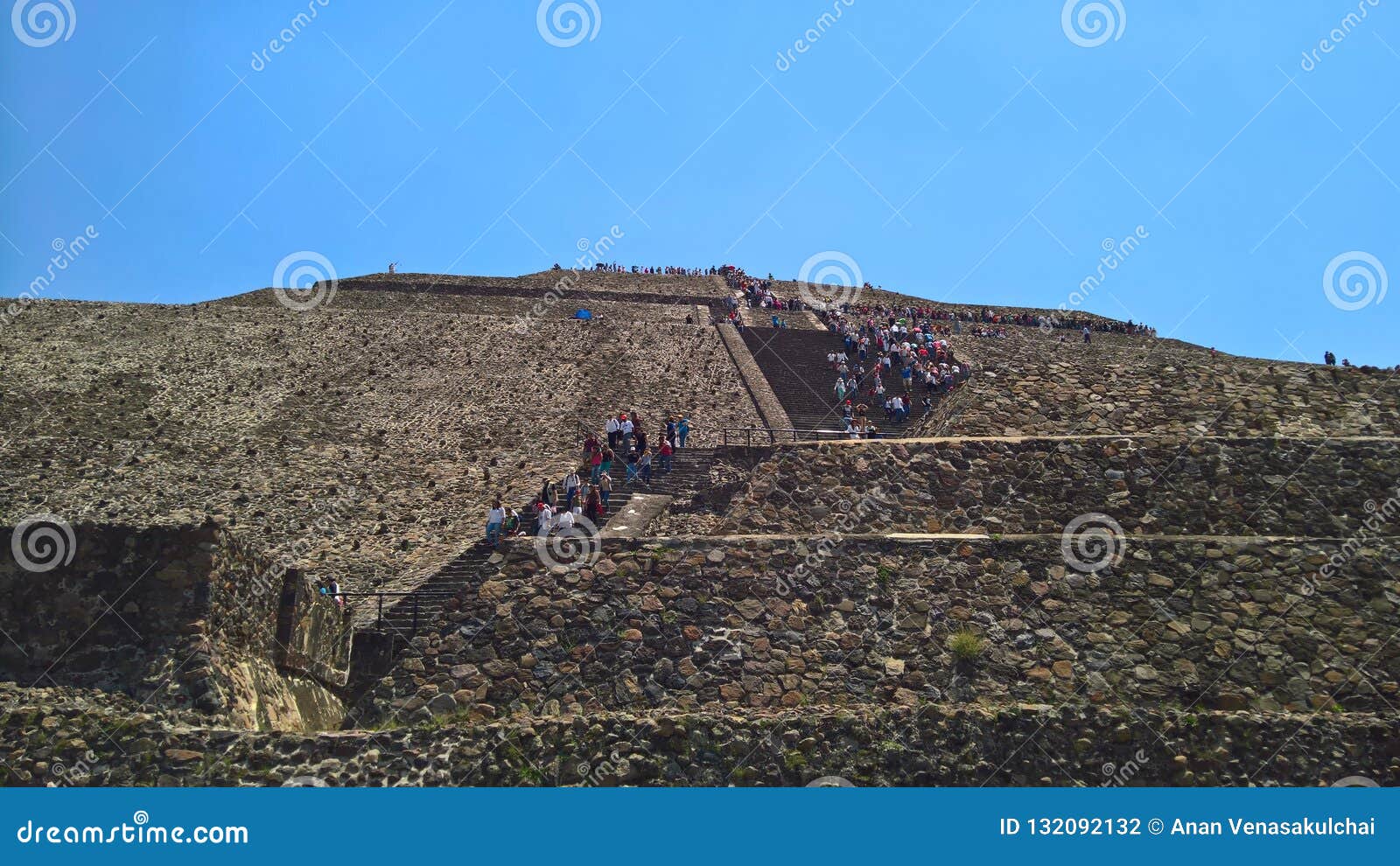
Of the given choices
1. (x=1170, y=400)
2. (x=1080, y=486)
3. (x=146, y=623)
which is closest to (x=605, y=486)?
(x=1080, y=486)

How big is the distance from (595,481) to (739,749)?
9.10m

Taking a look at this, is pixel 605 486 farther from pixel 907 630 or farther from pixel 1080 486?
pixel 1080 486

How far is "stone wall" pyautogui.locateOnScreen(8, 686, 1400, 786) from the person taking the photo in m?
10.8

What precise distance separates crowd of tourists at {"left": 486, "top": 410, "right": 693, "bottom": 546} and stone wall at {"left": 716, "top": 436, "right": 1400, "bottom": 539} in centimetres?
246

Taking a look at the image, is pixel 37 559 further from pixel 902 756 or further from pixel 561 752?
pixel 902 756

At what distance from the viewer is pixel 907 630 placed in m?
14.0

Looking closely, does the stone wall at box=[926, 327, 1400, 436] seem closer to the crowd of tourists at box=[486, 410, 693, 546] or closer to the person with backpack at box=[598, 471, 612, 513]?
the crowd of tourists at box=[486, 410, 693, 546]

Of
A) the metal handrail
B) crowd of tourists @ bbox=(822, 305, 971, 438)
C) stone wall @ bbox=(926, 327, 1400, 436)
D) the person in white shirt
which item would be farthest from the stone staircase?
the metal handrail

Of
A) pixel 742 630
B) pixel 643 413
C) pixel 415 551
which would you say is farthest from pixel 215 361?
pixel 742 630

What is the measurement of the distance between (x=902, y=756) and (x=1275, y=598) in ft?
20.1

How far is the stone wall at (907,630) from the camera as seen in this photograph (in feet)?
43.1

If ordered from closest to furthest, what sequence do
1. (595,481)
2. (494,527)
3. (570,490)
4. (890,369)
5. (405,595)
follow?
1. (405,595)
2. (494,527)
3. (570,490)
4. (595,481)
5. (890,369)

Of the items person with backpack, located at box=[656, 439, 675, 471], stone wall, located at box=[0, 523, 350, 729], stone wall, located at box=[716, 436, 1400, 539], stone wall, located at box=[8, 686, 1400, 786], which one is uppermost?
person with backpack, located at box=[656, 439, 675, 471]

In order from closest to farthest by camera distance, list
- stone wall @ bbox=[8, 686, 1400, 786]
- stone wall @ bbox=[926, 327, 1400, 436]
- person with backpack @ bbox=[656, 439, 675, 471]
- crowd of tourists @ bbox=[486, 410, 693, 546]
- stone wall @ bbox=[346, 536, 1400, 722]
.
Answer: stone wall @ bbox=[8, 686, 1400, 786]
stone wall @ bbox=[346, 536, 1400, 722]
crowd of tourists @ bbox=[486, 410, 693, 546]
person with backpack @ bbox=[656, 439, 675, 471]
stone wall @ bbox=[926, 327, 1400, 436]
